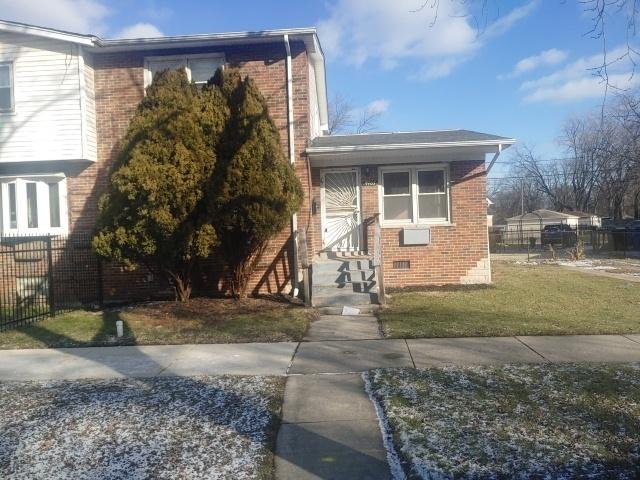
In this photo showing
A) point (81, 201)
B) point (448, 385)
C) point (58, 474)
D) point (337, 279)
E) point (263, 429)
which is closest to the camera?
point (58, 474)

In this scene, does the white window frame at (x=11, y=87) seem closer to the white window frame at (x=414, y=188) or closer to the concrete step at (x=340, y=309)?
the concrete step at (x=340, y=309)

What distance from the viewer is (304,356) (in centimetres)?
666

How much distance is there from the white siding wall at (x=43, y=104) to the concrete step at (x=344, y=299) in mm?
6029

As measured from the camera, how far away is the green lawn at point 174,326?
25.8 ft

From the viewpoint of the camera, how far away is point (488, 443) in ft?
13.0

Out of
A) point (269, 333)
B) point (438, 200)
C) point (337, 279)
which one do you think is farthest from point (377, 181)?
point (269, 333)

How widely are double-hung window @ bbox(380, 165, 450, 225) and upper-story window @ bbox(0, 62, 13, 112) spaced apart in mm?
8579

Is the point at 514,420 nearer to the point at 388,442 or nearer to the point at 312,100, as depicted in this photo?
the point at 388,442

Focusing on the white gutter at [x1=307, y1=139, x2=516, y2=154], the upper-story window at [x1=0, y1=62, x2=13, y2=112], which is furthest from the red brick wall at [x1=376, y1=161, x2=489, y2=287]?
the upper-story window at [x1=0, y1=62, x2=13, y2=112]

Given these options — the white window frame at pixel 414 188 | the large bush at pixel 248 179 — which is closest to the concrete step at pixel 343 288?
the large bush at pixel 248 179

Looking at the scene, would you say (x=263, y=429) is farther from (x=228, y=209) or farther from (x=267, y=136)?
(x=267, y=136)

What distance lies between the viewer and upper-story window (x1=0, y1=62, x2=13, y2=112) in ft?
39.3

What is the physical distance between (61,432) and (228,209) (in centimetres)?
556

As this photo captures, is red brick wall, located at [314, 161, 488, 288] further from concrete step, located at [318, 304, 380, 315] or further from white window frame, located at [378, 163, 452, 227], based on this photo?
concrete step, located at [318, 304, 380, 315]
